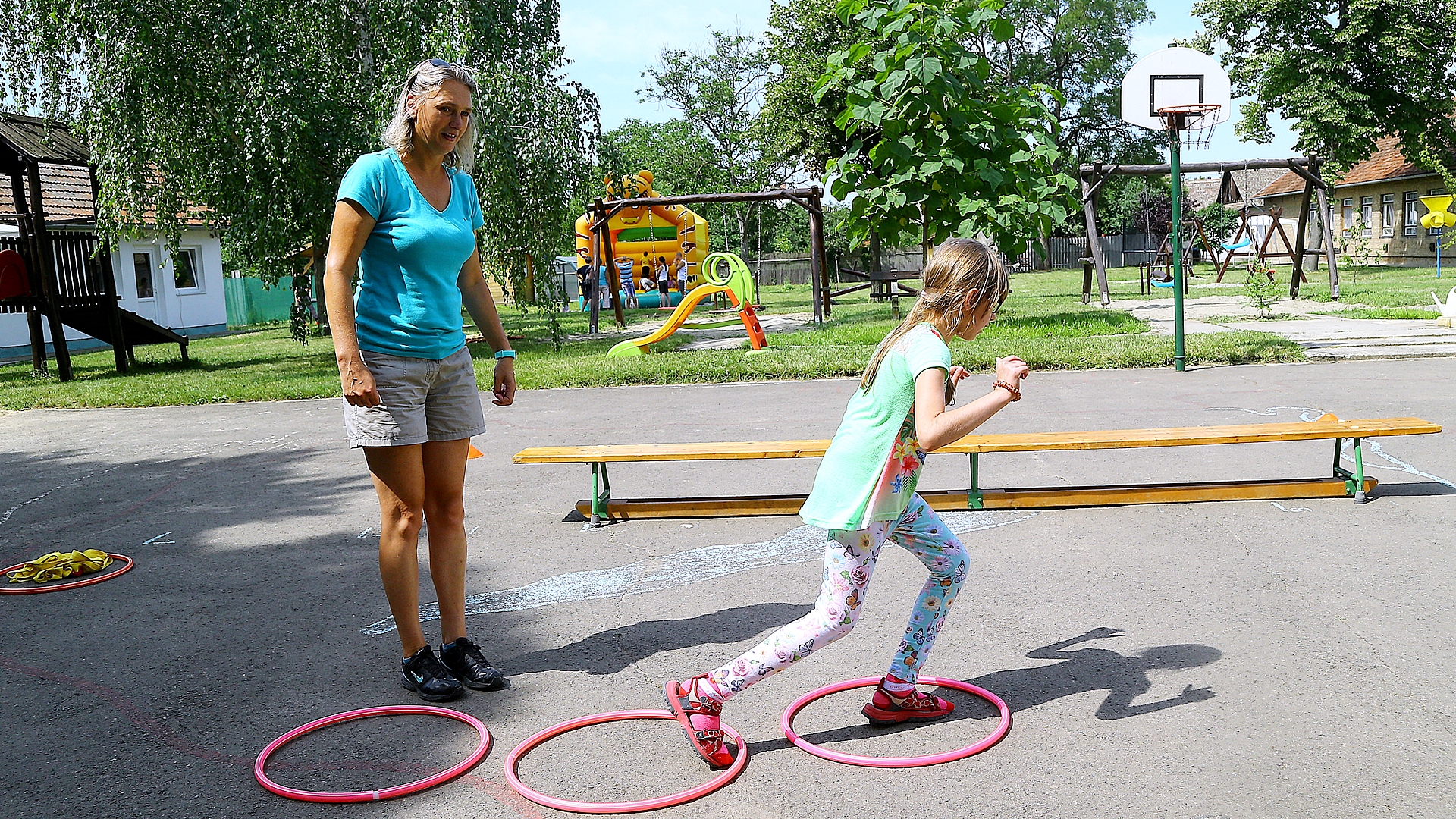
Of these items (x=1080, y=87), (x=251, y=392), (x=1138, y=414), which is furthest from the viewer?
(x=1080, y=87)

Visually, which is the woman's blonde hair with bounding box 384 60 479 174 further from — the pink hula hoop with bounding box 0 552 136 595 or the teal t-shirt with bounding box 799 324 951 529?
the pink hula hoop with bounding box 0 552 136 595

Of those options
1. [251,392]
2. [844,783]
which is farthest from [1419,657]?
[251,392]

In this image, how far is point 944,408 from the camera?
9.91 ft

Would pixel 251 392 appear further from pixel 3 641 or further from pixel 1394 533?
pixel 1394 533

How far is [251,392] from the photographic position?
1310 centimetres

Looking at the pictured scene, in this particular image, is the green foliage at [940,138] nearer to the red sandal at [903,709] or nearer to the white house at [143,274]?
the red sandal at [903,709]

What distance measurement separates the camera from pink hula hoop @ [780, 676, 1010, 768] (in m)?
3.24

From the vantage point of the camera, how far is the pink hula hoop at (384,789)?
10.3 feet

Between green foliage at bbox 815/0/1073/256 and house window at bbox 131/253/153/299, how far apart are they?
21922 millimetres

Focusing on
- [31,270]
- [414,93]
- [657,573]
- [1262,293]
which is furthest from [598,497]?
[1262,293]

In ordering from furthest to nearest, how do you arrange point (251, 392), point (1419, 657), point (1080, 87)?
point (1080, 87) < point (251, 392) < point (1419, 657)

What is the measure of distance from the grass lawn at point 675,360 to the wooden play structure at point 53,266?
2.04 feet

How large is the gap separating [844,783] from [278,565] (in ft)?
12.2

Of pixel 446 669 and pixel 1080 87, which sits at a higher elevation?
pixel 1080 87
